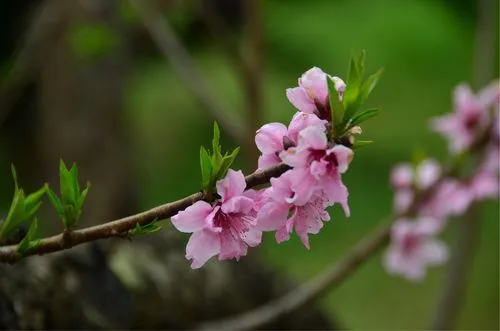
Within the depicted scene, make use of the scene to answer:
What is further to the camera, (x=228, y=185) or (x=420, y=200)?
(x=420, y=200)

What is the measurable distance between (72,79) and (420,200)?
0.97 m

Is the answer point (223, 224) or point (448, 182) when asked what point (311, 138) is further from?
point (448, 182)

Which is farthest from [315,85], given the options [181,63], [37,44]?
[37,44]

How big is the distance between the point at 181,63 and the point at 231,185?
3.35ft

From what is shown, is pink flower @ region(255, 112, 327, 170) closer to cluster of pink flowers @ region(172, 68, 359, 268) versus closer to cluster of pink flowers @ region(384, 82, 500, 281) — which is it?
cluster of pink flowers @ region(172, 68, 359, 268)

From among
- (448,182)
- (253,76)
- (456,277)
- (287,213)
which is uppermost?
(287,213)

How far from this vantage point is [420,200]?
1.01 metres

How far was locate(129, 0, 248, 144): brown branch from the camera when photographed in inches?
53.7

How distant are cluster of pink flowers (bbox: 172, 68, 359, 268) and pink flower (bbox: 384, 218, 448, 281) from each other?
0.69 m

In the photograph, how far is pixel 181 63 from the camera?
56.4 inches

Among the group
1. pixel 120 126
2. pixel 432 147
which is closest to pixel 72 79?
pixel 120 126

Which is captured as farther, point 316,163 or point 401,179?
point 401,179

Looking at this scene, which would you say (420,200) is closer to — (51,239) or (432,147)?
(51,239)

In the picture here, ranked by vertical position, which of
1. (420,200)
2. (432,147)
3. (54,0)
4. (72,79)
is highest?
(54,0)
